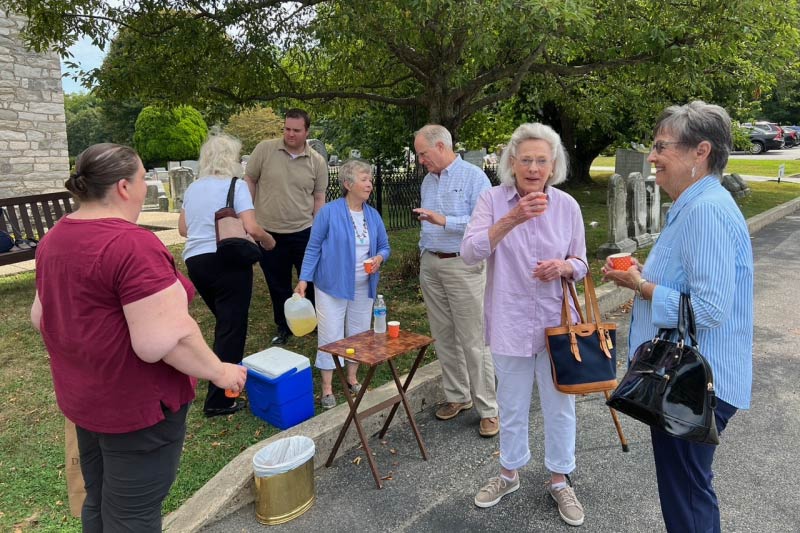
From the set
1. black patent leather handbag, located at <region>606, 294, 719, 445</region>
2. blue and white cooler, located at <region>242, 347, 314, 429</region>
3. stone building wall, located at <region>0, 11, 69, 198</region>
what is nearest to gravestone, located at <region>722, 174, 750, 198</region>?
blue and white cooler, located at <region>242, 347, 314, 429</region>

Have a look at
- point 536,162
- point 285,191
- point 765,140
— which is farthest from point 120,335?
point 765,140

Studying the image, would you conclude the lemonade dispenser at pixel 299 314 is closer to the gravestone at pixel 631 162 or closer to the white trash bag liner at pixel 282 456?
the white trash bag liner at pixel 282 456

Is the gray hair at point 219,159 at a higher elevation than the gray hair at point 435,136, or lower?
lower

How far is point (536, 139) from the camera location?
2754 mm

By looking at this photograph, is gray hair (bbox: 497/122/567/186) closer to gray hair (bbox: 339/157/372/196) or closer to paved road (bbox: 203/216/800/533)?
gray hair (bbox: 339/157/372/196)

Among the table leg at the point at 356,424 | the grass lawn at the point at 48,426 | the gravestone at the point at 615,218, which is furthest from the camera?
the gravestone at the point at 615,218

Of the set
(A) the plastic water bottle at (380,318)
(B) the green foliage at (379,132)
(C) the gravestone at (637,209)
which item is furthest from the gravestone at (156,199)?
(A) the plastic water bottle at (380,318)

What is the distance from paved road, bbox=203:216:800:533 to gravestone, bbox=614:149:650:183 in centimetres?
836

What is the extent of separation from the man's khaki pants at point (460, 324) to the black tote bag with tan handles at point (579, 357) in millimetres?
1025

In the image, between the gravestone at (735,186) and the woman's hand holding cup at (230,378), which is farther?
the gravestone at (735,186)

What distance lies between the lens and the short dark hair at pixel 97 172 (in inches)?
74.3

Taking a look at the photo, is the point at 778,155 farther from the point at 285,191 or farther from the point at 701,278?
the point at 701,278

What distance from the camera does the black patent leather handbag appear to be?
6.21 feet

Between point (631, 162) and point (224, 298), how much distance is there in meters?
10.5
